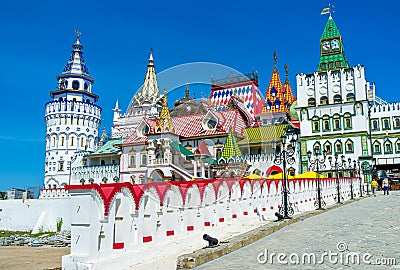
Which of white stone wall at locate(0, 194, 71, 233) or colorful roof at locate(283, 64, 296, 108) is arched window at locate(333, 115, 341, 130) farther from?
white stone wall at locate(0, 194, 71, 233)

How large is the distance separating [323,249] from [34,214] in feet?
126

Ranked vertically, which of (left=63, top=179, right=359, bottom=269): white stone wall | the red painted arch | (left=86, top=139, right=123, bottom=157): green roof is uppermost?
(left=86, top=139, right=123, bottom=157): green roof

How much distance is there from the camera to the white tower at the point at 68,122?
55250 millimetres

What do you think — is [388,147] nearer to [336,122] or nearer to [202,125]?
[336,122]

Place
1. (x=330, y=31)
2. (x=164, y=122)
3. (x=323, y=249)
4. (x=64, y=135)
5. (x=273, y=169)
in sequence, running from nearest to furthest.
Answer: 1. (x=323, y=249)
2. (x=164, y=122)
3. (x=273, y=169)
4. (x=330, y=31)
5. (x=64, y=135)

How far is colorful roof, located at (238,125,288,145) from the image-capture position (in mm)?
39438

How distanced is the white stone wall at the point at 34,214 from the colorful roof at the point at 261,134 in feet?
63.1

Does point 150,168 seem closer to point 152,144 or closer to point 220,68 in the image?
point 152,144

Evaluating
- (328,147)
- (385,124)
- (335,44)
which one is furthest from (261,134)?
(335,44)

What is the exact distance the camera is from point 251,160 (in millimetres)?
39531

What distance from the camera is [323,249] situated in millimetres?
8602

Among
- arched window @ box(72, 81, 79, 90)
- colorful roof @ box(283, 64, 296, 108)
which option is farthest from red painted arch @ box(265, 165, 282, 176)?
arched window @ box(72, 81, 79, 90)

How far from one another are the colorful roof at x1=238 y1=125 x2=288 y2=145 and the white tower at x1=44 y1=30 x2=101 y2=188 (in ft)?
86.4

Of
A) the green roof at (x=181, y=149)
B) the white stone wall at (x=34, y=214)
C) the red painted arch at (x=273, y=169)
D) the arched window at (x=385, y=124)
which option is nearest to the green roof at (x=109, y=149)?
the white stone wall at (x=34, y=214)
